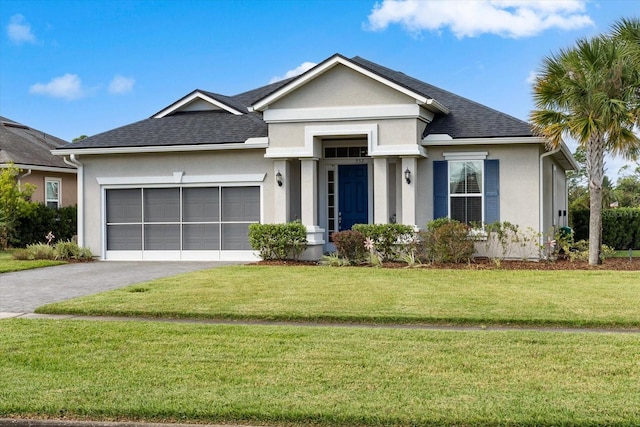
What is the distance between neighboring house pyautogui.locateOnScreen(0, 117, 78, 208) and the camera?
27875mm

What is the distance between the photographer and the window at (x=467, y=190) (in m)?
18.2

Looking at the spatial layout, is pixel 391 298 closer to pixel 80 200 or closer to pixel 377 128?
pixel 377 128

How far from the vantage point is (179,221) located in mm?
20016

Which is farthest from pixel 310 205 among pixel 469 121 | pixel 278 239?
pixel 469 121

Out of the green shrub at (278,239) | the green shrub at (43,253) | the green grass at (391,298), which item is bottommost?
the green grass at (391,298)

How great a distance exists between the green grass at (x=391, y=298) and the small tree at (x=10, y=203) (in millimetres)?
12008

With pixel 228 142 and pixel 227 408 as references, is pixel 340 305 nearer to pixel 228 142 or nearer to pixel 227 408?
pixel 227 408

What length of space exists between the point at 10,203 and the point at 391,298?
57.3 ft

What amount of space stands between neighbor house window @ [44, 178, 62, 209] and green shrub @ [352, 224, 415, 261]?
55.5 ft

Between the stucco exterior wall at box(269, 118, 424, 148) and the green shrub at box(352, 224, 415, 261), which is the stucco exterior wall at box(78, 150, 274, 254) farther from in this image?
the green shrub at box(352, 224, 415, 261)

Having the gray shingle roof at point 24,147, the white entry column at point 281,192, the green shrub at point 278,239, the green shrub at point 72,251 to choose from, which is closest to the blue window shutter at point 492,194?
the green shrub at point 278,239

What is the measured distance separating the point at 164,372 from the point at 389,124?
12.2m

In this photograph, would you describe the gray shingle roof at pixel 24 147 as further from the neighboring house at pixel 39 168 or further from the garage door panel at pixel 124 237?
the garage door panel at pixel 124 237

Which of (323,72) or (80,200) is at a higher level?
(323,72)
